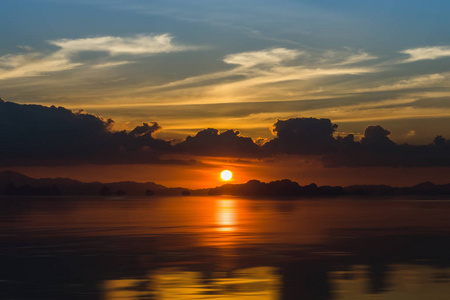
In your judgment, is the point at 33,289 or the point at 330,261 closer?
the point at 33,289

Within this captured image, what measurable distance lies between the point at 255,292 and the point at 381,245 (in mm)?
24749

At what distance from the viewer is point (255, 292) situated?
27.1 metres

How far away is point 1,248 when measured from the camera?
4594 centimetres

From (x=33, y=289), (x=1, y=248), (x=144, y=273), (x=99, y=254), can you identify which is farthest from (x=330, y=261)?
(x=1, y=248)

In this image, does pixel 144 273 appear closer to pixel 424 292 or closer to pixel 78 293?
pixel 78 293

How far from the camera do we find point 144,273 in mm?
33094

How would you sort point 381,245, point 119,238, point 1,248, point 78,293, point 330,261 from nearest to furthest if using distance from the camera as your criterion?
point 78,293, point 330,261, point 1,248, point 381,245, point 119,238

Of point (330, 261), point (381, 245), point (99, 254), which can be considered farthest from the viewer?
point (381, 245)

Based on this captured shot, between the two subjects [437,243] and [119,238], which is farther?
[119,238]

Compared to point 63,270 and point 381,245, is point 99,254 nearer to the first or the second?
point 63,270

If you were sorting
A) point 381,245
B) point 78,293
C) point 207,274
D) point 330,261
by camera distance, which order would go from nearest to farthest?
point 78,293 < point 207,274 < point 330,261 < point 381,245

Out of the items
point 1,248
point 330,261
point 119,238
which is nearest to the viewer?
point 330,261

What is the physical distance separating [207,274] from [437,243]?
24.9 meters

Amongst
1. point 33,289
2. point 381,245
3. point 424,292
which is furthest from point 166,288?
point 381,245
